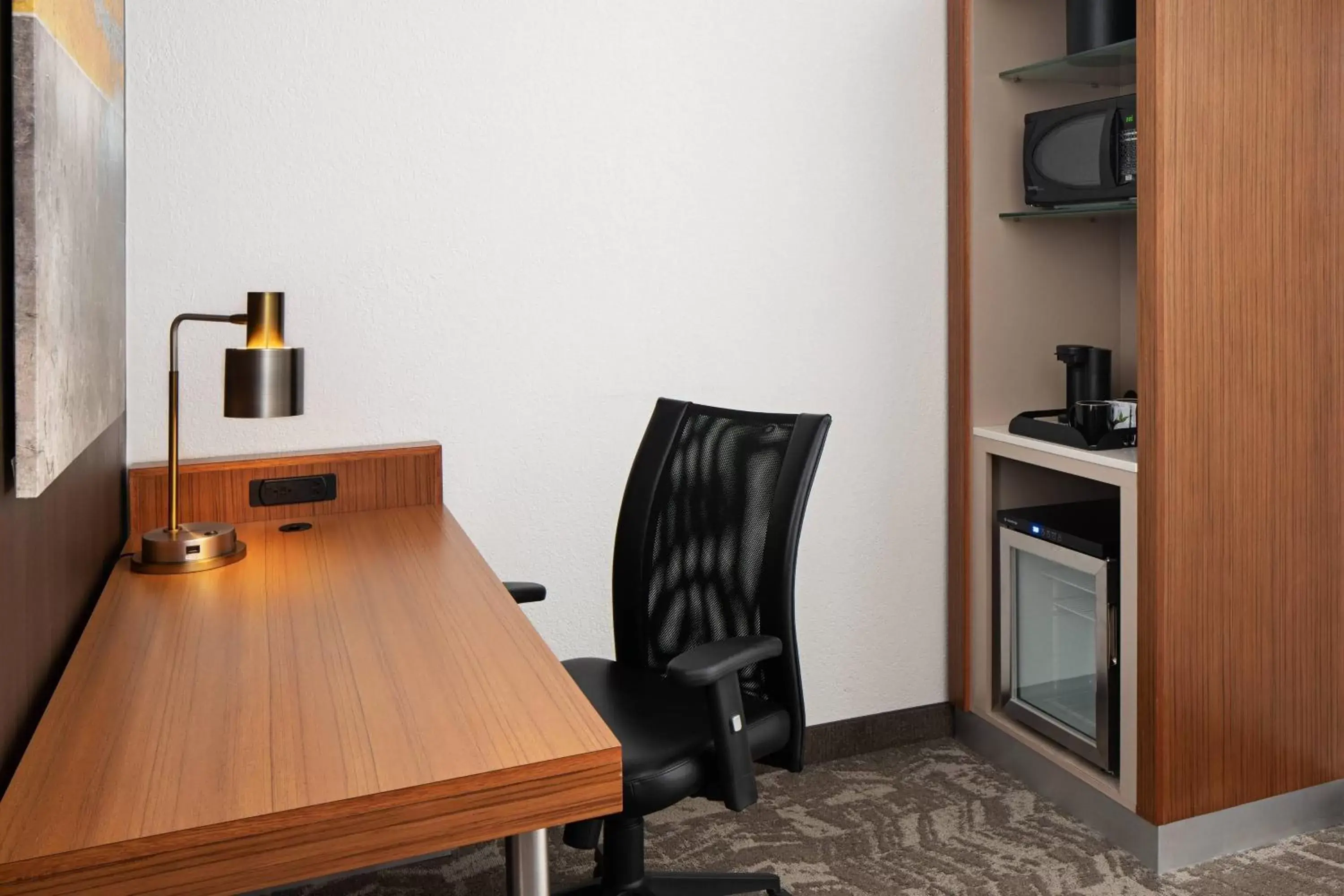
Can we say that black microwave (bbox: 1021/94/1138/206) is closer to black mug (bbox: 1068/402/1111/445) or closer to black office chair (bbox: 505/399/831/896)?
black mug (bbox: 1068/402/1111/445)

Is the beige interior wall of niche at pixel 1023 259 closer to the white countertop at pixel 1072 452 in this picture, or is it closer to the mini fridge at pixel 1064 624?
the white countertop at pixel 1072 452

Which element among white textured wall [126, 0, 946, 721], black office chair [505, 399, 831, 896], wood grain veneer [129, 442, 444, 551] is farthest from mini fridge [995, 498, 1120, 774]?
wood grain veneer [129, 442, 444, 551]

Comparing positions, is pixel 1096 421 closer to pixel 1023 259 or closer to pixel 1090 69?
pixel 1023 259

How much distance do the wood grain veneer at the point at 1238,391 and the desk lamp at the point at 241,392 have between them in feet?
5.33

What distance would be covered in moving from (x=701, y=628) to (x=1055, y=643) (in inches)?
43.4

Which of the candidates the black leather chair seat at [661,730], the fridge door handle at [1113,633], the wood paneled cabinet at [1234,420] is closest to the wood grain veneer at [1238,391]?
the wood paneled cabinet at [1234,420]

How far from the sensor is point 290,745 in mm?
1143

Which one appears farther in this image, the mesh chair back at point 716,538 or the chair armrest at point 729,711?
the mesh chair back at point 716,538

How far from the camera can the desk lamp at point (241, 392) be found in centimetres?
183

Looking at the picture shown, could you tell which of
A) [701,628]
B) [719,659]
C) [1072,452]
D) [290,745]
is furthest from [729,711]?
[1072,452]

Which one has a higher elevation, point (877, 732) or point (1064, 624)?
point (1064, 624)

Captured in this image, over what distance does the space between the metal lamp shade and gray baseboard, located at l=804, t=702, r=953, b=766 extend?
5.32 ft

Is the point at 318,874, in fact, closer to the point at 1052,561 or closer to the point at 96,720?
the point at 96,720

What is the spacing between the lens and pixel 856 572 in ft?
9.57
